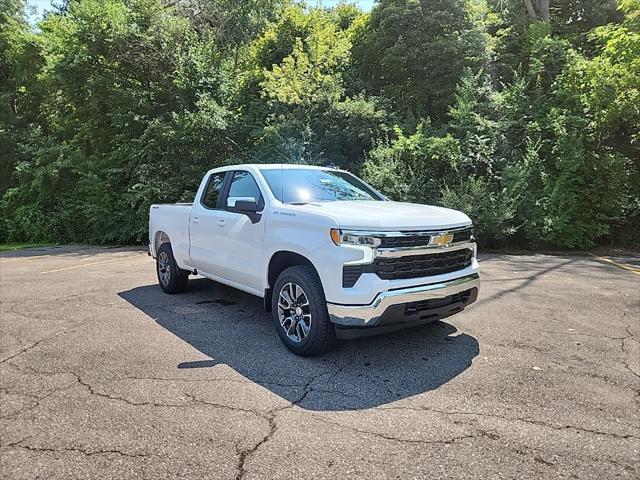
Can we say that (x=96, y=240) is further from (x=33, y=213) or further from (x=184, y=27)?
(x=184, y=27)

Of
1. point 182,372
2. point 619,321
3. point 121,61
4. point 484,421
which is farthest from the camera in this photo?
point 121,61

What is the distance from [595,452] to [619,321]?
3.22 meters

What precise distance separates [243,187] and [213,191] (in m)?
0.77

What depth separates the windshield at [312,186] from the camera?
4.87 metres

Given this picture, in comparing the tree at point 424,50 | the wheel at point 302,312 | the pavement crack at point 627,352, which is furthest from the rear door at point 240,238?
the tree at point 424,50

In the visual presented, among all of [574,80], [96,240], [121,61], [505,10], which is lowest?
[96,240]

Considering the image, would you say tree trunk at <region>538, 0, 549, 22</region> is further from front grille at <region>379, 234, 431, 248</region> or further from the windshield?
front grille at <region>379, 234, 431, 248</region>

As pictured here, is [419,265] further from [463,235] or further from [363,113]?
[363,113]

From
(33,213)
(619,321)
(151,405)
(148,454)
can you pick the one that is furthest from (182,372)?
(33,213)

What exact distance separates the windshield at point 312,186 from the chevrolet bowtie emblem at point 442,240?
132cm

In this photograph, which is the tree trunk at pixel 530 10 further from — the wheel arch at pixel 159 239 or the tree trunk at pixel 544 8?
the wheel arch at pixel 159 239

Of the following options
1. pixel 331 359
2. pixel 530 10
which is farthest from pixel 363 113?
pixel 331 359

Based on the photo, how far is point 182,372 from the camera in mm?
3889

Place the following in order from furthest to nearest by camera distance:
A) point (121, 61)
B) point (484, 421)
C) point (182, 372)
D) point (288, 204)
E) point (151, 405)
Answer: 1. point (121, 61)
2. point (288, 204)
3. point (182, 372)
4. point (151, 405)
5. point (484, 421)
